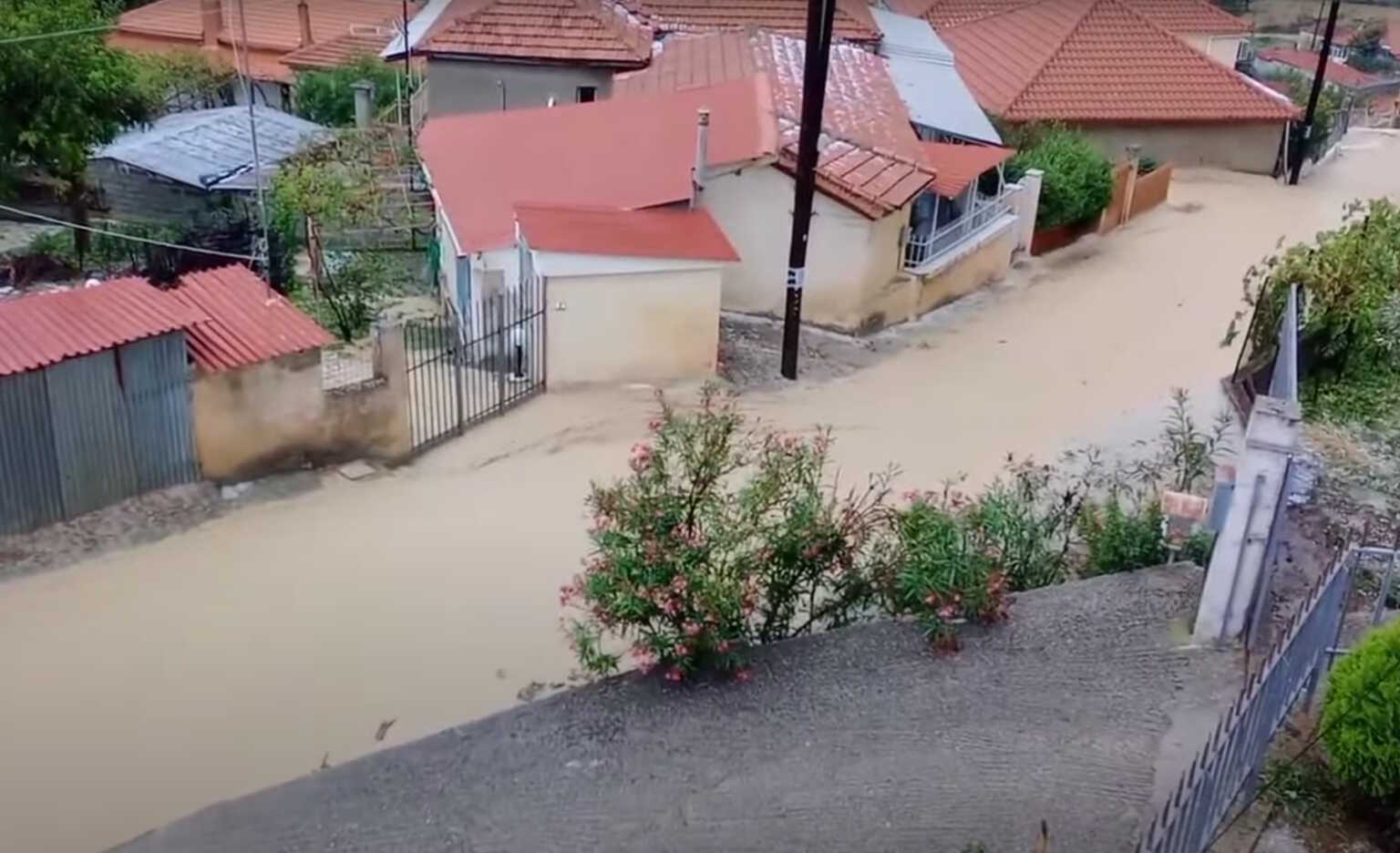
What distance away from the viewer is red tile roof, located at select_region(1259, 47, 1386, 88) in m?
44.6

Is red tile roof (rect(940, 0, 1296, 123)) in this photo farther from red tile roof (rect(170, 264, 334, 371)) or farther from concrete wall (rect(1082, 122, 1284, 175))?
red tile roof (rect(170, 264, 334, 371))

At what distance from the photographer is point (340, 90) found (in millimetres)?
28438

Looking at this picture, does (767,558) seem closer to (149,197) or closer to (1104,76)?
(149,197)

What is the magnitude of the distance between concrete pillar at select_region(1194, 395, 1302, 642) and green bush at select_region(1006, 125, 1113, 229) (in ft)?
48.3

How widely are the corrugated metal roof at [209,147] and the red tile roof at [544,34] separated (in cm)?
310

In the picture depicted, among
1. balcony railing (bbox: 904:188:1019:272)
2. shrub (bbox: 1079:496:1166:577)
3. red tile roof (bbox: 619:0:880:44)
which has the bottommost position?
balcony railing (bbox: 904:188:1019:272)

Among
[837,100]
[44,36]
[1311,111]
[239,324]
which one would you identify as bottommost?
[1311,111]

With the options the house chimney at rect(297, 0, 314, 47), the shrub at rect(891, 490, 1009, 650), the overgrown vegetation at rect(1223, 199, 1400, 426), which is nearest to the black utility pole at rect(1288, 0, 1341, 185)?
the overgrown vegetation at rect(1223, 199, 1400, 426)

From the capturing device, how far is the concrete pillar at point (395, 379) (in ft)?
42.0

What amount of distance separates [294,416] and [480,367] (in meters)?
2.51

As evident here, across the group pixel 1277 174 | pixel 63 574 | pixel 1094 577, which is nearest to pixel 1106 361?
pixel 1094 577

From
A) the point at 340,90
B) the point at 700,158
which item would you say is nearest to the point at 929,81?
the point at 700,158

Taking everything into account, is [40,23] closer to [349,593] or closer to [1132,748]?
[349,593]

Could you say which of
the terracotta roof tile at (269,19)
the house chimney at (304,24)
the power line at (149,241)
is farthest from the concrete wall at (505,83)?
the house chimney at (304,24)
